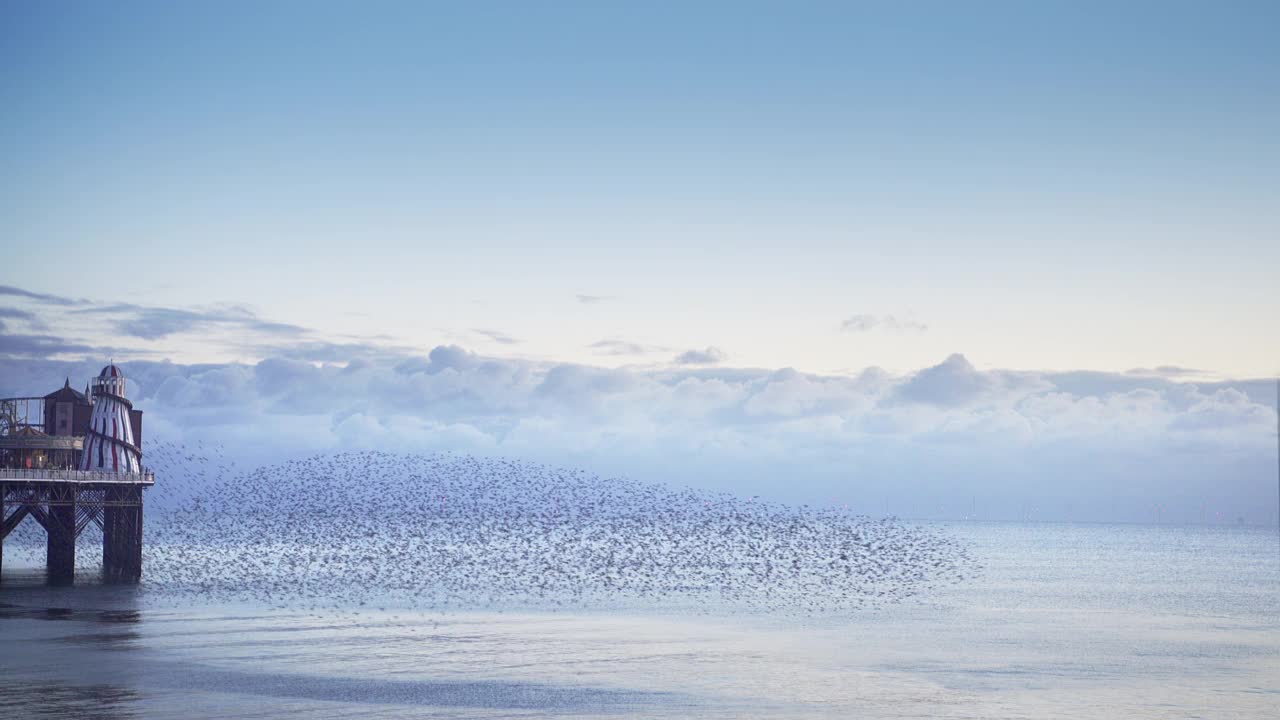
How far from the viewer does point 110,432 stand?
Answer: 77125mm

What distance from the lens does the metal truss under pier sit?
72.9m

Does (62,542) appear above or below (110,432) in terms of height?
below

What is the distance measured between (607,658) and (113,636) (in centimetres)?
2014

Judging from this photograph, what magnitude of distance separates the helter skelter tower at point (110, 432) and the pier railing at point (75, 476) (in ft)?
2.09

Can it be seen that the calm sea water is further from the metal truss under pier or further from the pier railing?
the pier railing

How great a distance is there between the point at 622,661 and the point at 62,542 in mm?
46024

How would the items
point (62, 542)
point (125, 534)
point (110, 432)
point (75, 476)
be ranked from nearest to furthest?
point (75, 476) → point (62, 542) → point (110, 432) → point (125, 534)

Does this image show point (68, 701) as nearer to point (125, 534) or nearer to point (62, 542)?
point (62, 542)

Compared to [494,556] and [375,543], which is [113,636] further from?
[375,543]

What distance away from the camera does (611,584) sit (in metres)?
82.6

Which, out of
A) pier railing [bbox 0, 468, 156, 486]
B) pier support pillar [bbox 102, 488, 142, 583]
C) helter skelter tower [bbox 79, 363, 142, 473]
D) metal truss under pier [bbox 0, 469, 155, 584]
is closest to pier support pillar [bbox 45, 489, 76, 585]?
metal truss under pier [bbox 0, 469, 155, 584]

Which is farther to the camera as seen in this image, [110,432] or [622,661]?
[110,432]

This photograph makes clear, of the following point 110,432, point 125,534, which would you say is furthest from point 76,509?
point 110,432

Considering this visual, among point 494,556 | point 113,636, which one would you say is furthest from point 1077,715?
point 494,556
